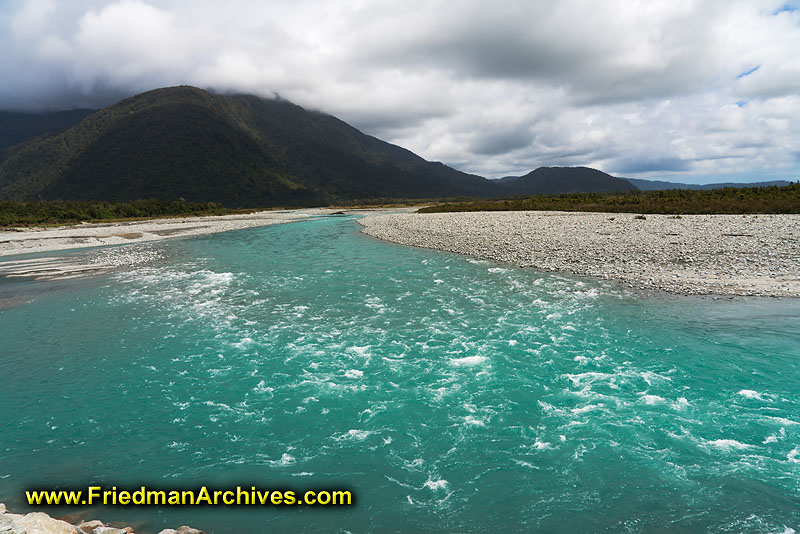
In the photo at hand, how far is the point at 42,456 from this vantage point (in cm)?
891

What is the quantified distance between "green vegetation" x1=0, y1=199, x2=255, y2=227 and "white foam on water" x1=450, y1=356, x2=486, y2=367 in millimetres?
A: 112065

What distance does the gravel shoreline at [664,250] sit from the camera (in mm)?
20844

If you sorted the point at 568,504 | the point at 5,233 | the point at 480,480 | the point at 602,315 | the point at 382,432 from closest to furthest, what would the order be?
the point at 568,504 → the point at 480,480 → the point at 382,432 → the point at 602,315 → the point at 5,233

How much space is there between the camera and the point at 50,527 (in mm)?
5578

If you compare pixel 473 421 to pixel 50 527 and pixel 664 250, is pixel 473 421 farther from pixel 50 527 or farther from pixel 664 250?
pixel 664 250

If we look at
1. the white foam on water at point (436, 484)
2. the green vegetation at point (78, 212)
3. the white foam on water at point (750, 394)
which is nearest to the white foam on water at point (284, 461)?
the white foam on water at point (436, 484)

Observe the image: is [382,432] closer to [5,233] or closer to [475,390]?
[475,390]

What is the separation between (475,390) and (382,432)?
3527mm

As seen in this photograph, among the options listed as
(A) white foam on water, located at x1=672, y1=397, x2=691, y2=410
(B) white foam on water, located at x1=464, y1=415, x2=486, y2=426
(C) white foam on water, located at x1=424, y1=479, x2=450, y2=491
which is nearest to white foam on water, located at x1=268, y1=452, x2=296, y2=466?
(C) white foam on water, located at x1=424, y1=479, x2=450, y2=491

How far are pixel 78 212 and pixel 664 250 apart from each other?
434 ft

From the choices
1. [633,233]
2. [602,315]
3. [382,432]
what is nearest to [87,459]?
[382,432]

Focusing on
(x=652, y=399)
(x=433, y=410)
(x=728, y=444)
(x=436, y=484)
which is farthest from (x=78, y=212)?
(x=728, y=444)

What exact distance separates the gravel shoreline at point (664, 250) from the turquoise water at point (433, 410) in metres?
3.71

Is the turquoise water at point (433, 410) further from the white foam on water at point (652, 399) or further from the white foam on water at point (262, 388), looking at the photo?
the white foam on water at point (262, 388)
